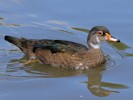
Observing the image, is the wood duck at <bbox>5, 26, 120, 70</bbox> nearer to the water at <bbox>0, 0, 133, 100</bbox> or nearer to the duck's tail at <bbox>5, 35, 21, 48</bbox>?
the duck's tail at <bbox>5, 35, 21, 48</bbox>

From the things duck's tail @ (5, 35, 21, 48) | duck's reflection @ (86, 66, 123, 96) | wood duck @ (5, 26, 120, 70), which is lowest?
duck's reflection @ (86, 66, 123, 96)

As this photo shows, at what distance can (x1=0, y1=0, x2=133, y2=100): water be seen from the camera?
10297mm

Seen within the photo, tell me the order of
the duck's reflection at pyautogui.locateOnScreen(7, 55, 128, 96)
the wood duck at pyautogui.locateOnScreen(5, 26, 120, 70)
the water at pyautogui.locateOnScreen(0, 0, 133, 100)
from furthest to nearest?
1. the wood duck at pyautogui.locateOnScreen(5, 26, 120, 70)
2. the duck's reflection at pyautogui.locateOnScreen(7, 55, 128, 96)
3. the water at pyautogui.locateOnScreen(0, 0, 133, 100)

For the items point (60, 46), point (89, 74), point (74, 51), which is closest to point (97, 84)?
point (89, 74)

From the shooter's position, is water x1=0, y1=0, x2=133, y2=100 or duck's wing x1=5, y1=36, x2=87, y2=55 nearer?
water x1=0, y1=0, x2=133, y2=100

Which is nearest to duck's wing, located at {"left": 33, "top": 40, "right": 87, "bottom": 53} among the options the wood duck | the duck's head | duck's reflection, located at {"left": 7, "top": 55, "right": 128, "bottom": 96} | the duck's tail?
the wood duck

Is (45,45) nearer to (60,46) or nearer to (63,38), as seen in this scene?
(60,46)

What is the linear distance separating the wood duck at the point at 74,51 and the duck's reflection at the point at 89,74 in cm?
17

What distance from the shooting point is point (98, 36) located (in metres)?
12.2

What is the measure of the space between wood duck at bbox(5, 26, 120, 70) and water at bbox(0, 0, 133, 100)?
0.21 meters

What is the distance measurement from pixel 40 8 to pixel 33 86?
15.2 feet

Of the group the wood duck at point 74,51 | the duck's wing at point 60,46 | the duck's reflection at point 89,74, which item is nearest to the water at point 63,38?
the duck's reflection at point 89,74

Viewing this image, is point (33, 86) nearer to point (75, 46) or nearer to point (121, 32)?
point (75, 46)

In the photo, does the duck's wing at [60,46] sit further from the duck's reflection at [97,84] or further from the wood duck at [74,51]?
the duck's reflection at [97,84]
